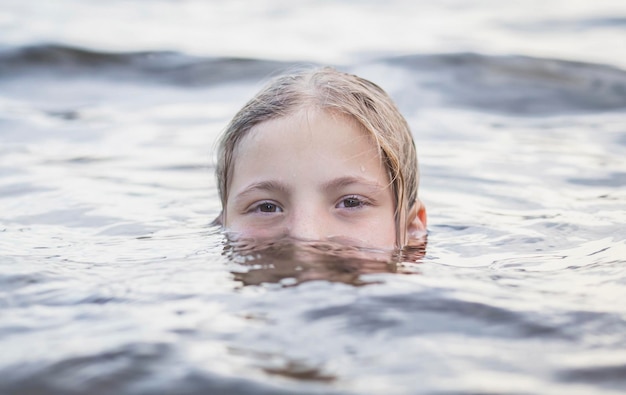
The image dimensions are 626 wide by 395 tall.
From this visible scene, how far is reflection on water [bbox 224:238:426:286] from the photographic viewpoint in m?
3.21

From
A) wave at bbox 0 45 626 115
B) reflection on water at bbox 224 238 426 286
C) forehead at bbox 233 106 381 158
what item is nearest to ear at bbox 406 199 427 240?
forehead at bbox 233 106 381 158

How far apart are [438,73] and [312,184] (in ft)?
15.7

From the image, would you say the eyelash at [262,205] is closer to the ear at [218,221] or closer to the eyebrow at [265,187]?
the eyebrow at [265,187]

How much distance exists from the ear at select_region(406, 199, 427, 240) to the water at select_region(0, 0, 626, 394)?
106mm

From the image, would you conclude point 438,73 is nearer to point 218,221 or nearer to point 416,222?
point 416,222

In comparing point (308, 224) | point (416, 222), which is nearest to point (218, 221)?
point (416, 222)

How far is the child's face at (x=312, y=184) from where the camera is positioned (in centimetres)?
386

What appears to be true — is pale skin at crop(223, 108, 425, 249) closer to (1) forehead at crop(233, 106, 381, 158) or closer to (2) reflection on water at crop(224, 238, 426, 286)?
(1) forehead at crop(233, 106, 381, 158)

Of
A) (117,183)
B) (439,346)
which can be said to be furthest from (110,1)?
(439,346)

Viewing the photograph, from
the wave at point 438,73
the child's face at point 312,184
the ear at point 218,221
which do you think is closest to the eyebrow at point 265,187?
the child's face at point 312,184

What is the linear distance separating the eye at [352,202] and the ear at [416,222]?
26.9 inches

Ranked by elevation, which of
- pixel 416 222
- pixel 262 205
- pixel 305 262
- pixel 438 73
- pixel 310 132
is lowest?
pixel 416 222

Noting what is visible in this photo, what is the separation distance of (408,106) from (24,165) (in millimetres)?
3041

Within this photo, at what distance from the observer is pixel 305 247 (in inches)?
141
